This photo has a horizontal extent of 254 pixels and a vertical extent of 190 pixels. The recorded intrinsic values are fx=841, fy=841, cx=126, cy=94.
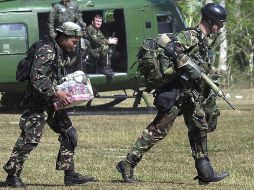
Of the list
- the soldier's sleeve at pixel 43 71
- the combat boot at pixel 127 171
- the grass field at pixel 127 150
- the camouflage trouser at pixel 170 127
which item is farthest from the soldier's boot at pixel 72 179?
the soldier's sleeve at pixel 43 71

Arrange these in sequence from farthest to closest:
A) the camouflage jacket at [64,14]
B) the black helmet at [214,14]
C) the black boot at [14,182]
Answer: the camouflage jacket at [64,14] → the black helmet at [214,14] → the black boot at [14,182]

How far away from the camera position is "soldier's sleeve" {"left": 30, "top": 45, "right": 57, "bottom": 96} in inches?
332

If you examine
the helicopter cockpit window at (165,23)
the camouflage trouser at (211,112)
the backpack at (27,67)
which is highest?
the backpack at (27,67)

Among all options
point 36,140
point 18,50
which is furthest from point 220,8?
point 18,50

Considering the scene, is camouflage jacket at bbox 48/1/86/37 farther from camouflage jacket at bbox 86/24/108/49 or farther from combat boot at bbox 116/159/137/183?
combat boot at bbox 116/159/137/183

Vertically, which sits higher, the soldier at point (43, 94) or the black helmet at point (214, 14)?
the black helmet at point (214, 14)

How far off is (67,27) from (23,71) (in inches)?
25.2

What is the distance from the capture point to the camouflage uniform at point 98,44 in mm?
18922

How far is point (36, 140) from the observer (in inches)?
341

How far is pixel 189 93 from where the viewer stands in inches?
355

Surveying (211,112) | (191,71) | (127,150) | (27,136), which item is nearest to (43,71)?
(27,136)

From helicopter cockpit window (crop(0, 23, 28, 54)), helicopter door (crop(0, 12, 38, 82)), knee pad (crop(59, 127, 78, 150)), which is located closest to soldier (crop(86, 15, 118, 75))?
helicopter door (crop(0, 12, 38, 82))

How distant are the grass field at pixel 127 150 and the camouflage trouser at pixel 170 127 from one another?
0.38m

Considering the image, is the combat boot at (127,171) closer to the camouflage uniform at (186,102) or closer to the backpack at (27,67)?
the camouflage uniform at (186,102)
